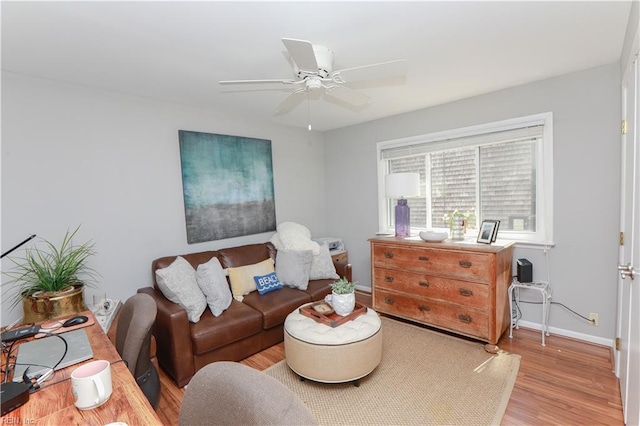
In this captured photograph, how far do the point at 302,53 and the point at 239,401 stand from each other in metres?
1.64

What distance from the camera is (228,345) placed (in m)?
2.48

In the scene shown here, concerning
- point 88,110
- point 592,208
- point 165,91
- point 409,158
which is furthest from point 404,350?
point 88,110

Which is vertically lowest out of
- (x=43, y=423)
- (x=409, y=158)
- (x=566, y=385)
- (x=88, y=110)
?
(x=566, y=385)

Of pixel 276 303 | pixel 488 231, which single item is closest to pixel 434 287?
pixel 488 231

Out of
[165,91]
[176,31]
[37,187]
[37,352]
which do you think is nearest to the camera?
[37,352]

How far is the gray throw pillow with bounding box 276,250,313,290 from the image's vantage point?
3198 millimetres

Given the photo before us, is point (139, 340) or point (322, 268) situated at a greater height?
point (139, 340)

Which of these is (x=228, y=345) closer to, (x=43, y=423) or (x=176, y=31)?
(x=43, y=423)

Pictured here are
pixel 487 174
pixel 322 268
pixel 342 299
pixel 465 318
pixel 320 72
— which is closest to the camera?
pixel 320 72

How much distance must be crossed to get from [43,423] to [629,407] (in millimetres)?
2683

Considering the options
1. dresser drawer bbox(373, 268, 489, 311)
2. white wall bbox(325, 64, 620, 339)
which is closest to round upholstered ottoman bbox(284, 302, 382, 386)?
dresser drawer bbox(373, 268, 489, 311)

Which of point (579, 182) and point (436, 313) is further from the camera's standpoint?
point (436, 313)

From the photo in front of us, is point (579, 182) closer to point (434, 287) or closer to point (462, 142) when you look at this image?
point (462, 142)

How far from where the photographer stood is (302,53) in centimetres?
164
